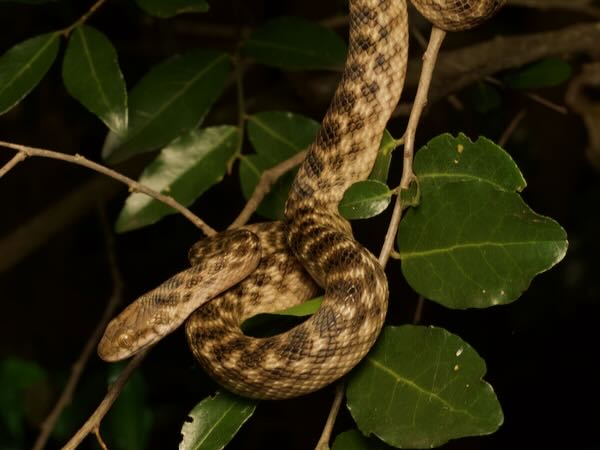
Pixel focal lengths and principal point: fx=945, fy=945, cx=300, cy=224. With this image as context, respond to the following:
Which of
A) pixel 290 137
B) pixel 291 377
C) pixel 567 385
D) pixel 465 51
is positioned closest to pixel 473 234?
pixel 291 377

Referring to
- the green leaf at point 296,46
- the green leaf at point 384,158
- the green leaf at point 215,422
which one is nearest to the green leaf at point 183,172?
the green leaf at point 296,46

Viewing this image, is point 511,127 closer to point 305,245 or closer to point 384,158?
point 384,158

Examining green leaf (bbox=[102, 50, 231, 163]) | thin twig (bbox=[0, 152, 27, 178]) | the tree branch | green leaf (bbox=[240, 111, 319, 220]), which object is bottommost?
the tree branch

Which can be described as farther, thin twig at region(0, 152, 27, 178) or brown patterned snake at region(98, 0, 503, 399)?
brown patterned snake at region(98, 0, 503, 399)

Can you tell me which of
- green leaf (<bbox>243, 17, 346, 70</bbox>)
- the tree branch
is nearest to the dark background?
the tree branch

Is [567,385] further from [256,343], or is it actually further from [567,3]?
[256,343]

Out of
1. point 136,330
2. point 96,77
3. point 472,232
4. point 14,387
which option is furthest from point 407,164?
point 14,387

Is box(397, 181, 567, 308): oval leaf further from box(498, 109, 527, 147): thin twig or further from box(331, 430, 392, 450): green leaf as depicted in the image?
box(498, 109, 527, 147): thin twig
